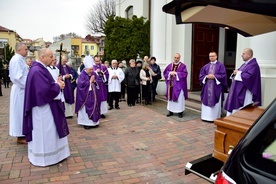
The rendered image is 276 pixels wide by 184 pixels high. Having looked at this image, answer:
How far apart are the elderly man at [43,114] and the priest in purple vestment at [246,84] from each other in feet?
12.9

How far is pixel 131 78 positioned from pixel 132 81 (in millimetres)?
123

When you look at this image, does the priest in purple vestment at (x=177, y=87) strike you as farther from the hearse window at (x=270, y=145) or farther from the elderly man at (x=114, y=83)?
the hearse window at (x=270, y=145)

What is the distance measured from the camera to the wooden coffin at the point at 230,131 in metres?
2.53

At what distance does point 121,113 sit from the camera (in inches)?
325

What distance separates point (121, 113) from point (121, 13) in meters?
12.5

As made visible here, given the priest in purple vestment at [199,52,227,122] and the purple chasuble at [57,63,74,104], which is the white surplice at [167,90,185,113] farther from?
the purple chasuble at [57,63,74,104]

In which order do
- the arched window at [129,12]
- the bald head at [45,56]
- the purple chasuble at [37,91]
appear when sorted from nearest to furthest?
the purple chasuble at [37,91] → the bald head at [45,56] → the arched window at [129,12]

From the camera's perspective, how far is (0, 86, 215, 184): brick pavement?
380 centimetres

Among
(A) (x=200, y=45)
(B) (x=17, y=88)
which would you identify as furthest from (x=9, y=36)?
(B) (x=17, y=88)

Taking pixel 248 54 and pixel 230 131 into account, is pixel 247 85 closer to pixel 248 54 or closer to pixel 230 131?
pixel 248 54

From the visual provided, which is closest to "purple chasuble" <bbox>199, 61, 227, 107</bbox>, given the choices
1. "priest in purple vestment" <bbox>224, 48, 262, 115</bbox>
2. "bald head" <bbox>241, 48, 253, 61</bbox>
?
"priest in purple vestment" <bbox>224, 48, 262, 115</bbox>

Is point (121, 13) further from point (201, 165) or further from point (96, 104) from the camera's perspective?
point (201, 165)

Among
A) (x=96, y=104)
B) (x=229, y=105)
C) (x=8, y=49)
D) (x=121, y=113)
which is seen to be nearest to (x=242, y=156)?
(x=229, y=105)

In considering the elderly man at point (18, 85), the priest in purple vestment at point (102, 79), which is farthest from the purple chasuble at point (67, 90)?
the elderly man at point (18, 85)
